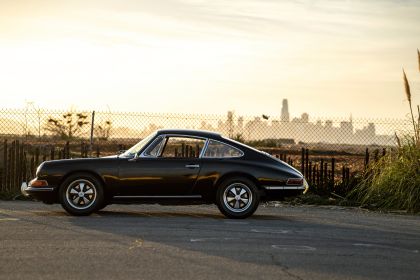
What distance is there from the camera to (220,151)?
12.9 meters

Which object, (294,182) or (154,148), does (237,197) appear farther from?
(154,148)

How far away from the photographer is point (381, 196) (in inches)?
626

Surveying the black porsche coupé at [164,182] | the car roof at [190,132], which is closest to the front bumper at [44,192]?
the black porsche coupé at [164,182]

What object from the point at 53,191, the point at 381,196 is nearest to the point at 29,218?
the point at 53,191

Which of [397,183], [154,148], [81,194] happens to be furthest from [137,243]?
[397,183]

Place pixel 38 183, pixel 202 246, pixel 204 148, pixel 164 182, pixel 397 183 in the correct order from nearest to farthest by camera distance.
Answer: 1. pixel 202 246
2. pixel 164 182
3. pixel 38 183
4. pixel 204 148
5. pixel 397 183

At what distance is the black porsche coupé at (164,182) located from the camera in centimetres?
1255

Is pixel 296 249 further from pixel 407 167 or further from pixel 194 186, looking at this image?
pixel 407 167

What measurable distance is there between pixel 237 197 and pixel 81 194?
257cm

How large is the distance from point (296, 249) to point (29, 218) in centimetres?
480

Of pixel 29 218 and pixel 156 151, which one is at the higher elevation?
pixel 156 151

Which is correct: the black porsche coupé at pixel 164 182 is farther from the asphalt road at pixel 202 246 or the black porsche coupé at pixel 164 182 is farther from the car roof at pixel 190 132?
the car roof at pixel 190 132

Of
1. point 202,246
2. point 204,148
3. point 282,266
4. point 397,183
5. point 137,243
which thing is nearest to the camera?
point 282,266

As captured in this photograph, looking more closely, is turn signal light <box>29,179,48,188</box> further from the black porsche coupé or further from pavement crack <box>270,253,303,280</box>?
pavement crack <box>270,253,303,280</box>
